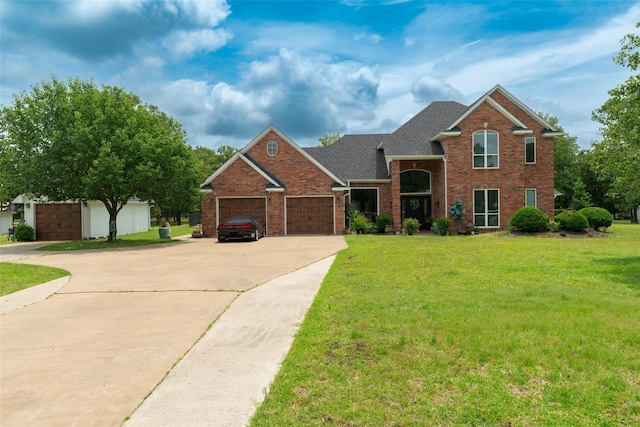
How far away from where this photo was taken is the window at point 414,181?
2869 cm

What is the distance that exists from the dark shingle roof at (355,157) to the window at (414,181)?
1.23m

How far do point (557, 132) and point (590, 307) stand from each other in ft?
76.6

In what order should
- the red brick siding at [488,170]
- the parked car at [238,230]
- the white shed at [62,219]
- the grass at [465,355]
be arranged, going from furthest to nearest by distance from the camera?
the white shed at [62,219] → the red brick siding at [488,170] → the parked car at [238,230] → the grass at [465,355]

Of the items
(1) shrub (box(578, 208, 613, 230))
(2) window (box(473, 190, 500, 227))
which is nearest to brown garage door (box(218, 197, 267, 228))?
(2) window (box(473, 190, 500, 227))

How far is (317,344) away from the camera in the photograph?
555 cm

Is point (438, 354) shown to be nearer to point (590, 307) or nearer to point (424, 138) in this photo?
point (590, 307)

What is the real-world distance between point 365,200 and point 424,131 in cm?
601

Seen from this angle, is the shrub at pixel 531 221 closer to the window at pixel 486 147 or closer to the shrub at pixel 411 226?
the window at pixel 486 147

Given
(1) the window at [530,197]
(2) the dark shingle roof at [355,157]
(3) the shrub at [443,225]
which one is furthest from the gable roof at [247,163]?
(1) the window at [530,197]

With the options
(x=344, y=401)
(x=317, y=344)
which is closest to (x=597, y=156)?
(x=317, y=344)

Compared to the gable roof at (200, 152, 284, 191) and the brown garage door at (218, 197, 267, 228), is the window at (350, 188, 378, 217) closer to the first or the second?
the gable roof at (200, 152, 284, 191)

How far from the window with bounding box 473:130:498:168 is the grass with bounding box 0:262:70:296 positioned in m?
22.0

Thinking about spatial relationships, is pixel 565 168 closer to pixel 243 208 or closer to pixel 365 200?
pixel 365 200

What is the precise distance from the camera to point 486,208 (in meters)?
25.8
